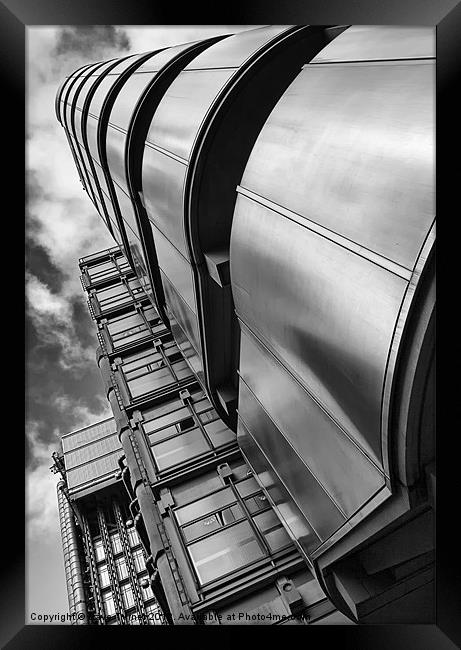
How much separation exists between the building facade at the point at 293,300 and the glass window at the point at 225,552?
4 cm

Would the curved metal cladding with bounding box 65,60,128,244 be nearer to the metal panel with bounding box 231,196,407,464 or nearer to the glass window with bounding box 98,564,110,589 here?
the metal panel with bounding box 231,196,407,464

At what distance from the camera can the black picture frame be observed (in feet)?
12.7

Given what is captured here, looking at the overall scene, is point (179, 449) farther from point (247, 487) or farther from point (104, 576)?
point (104, 576)

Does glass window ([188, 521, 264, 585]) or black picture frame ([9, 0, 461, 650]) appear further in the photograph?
glass window ([188, 521, 264, 585])

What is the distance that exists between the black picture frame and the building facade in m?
0.13

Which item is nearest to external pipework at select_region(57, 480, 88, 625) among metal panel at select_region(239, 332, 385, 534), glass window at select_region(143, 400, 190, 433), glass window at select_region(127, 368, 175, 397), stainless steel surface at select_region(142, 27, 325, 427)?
glass window at select_region(127, 368, 175, 397)

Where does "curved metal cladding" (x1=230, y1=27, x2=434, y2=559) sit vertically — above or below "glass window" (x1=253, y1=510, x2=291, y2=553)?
below

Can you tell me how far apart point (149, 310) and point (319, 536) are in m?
12.6

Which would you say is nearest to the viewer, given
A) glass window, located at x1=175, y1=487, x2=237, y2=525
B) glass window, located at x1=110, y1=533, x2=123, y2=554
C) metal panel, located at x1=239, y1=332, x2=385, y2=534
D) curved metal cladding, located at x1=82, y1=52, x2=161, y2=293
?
metal panel, located at x1=239, y1=332, x2=385, y2=534
